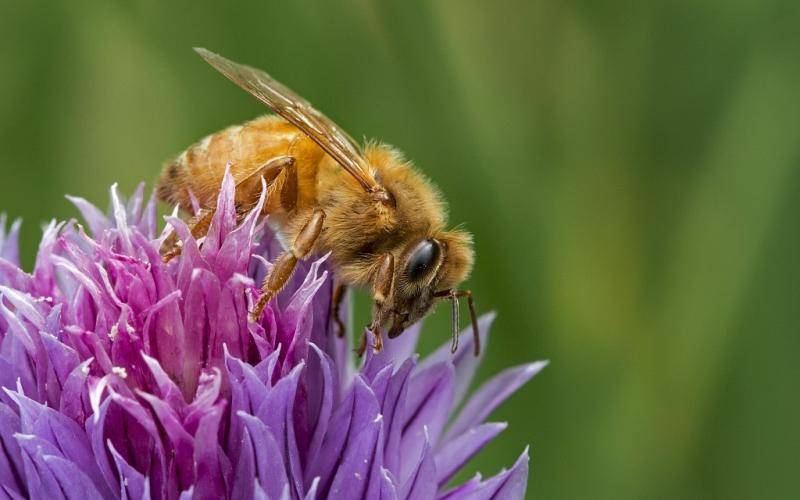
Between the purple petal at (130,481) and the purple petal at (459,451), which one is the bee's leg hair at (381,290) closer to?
the purple petal at (459,451)

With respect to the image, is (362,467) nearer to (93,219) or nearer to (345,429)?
(345,429)

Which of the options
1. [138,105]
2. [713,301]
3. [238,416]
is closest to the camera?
[238,416]

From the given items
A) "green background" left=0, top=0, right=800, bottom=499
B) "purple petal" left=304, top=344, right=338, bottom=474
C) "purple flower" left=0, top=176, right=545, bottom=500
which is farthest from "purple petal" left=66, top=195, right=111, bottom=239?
"green background" left=0, top=0, right=800, bottom=499

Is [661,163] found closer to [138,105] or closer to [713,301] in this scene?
[713,301]

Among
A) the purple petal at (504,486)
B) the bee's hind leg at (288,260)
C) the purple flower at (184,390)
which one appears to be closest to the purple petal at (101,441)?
the purple flower at (184,390)

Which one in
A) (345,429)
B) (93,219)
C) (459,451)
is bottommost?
(459,451)

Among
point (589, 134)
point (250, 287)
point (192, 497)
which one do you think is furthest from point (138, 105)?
point (192, 497)

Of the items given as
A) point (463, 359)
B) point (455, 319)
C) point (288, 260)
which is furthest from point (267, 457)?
point (463, 359)
